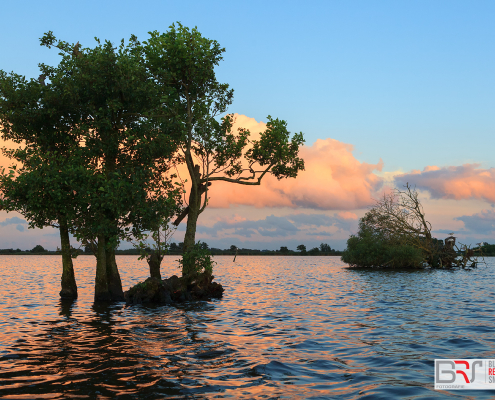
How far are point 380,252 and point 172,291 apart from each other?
52.6m

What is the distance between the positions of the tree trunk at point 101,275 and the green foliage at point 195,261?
20.8 ft

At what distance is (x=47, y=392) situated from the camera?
11.1 meters

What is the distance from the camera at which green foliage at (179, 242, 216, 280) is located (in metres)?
34.3

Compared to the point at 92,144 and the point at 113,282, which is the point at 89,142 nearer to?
the point at 92,144

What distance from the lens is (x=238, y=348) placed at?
55.1ft

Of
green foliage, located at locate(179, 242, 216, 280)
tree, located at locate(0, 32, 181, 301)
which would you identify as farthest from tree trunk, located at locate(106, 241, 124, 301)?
green foliage, located at locate(179, 242, 216, 280)

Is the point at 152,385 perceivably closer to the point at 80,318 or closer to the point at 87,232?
the point at 80,318

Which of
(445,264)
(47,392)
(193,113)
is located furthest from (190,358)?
(445,264)

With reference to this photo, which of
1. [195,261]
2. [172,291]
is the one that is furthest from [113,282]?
[195,261]

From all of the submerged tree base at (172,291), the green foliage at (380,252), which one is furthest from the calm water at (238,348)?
the green foliage at (380,252)

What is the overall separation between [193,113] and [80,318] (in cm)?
1868

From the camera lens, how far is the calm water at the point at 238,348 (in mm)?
11531

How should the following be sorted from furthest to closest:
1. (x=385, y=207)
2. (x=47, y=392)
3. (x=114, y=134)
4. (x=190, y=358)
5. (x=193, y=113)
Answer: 1. (x=385, y=207)
2. (x=193, y=113)
3. (x=114, y=134)
4. (x=190, y=358)
5. (x=47, y=392)

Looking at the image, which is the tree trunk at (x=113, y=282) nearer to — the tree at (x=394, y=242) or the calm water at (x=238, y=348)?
the calm water at (x=238, y=348)
